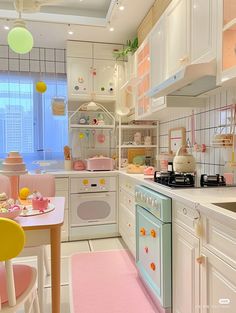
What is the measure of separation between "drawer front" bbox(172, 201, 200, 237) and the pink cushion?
0.85m

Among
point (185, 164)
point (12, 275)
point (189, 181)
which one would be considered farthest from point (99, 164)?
point (12, 275)

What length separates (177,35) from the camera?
6.61ft

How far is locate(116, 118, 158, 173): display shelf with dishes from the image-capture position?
10.9 feet

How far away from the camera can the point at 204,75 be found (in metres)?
1.55

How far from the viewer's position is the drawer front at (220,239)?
1.02m

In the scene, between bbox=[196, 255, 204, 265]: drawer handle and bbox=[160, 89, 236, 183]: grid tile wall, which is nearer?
bbox=[196, 255, 204, 265]: drawer handle

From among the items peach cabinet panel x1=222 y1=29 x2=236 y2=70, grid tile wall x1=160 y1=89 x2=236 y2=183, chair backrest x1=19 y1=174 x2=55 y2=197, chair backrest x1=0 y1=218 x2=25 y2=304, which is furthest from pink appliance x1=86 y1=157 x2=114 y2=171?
chair backrest x1=0 y1=218 x2=25 y2=304

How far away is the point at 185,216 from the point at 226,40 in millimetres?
1038

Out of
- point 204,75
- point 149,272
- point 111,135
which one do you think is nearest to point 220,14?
point 204,75

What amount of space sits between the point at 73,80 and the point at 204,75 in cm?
225

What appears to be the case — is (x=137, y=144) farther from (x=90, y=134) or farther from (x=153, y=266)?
(x=153, y=266)

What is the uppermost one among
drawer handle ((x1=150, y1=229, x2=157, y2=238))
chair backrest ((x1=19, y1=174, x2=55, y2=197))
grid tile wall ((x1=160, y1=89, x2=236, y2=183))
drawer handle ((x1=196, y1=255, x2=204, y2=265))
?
grid tile wall ((x1=160, y1=89, x2=236, y2=183))

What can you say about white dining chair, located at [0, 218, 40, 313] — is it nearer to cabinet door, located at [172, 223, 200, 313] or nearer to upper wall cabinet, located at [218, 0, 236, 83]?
cabinet door, located at [172, 223, 200, 313]

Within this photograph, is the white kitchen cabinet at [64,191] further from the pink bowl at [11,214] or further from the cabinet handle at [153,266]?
the pink bowl at [11,214]
